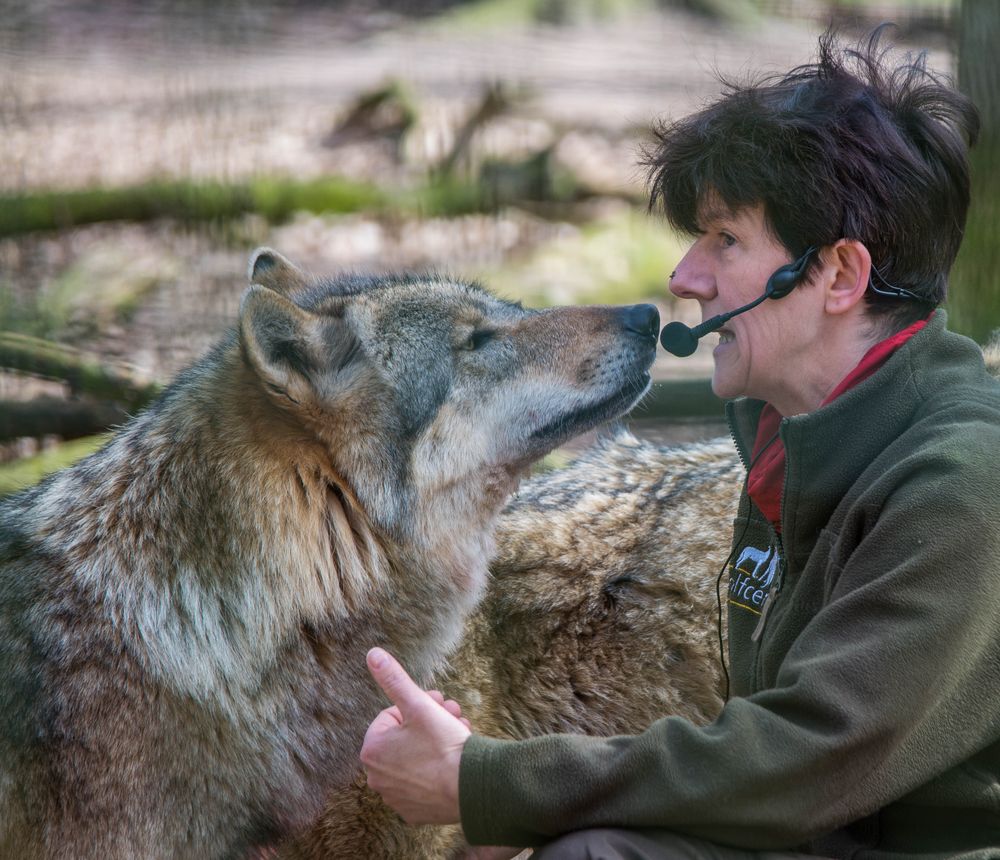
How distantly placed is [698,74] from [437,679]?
7612 millimetres

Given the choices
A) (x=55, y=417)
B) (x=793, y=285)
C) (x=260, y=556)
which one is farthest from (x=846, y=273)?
(x=55, y=417)

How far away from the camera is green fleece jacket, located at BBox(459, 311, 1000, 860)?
1.90 m

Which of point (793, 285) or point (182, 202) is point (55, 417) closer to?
point (182, 202)

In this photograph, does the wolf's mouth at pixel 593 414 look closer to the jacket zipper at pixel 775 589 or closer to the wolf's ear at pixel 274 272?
the jacket zipper at pixel 775 589

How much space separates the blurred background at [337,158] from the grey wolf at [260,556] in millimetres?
2144

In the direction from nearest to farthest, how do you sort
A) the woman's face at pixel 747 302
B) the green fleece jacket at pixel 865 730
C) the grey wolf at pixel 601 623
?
the green fleece jacket at pixel 865 730, the woman's face at pixel 747 302, the grey wolf at pixel 601 623

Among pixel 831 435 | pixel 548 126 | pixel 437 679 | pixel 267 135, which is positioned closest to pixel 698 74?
pixel 548 126

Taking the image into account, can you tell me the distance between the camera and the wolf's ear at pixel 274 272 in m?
3.26

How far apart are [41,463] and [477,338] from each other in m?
2.65

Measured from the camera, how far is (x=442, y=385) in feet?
9.66

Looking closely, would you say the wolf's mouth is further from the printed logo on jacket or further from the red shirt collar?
the printed logo on jacket

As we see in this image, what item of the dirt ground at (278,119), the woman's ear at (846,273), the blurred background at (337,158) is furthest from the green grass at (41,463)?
the woman's ear at (846,273)

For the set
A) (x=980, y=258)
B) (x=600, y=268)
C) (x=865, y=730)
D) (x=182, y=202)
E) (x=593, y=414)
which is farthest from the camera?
(x=600, y=268)

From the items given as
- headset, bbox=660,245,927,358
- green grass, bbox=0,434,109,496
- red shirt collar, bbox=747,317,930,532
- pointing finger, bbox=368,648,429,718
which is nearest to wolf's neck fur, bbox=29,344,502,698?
pointing finger, bbox=368,648,429,718
